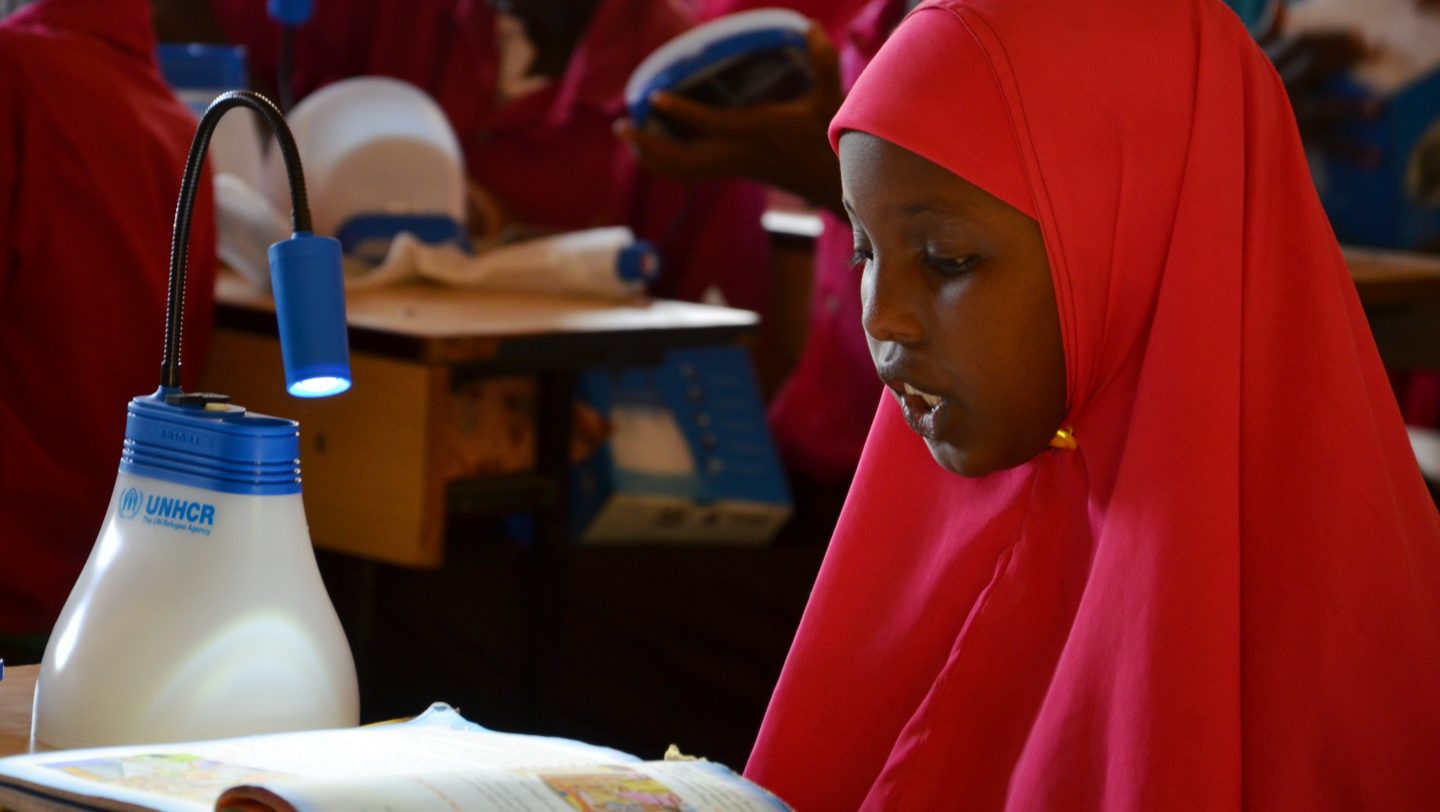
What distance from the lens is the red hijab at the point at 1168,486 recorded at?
31.9 inches

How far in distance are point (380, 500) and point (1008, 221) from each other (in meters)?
1.21

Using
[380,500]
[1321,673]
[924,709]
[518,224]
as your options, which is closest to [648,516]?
[380,500]

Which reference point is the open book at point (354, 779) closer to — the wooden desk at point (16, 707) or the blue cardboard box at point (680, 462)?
the wooden desk at point (16, 707)

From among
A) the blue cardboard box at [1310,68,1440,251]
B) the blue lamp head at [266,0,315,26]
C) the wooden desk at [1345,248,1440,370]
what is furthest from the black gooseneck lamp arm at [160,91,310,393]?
the blue cardboard box at [1310,68,1440,251]

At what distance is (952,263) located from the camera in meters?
0.88

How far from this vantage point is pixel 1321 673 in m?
0.81

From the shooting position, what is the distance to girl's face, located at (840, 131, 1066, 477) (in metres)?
0.87

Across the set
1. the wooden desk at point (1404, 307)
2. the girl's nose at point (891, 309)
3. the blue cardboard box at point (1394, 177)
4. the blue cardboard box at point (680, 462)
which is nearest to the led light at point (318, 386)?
the girl's nose at point (891, 309)

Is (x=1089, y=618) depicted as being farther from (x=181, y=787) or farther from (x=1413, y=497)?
(x=181, y=787)

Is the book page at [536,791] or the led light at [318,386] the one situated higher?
the led light at [318,386]

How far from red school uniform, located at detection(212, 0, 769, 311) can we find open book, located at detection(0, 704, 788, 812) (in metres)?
2.22

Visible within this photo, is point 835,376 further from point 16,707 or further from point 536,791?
point 536,791

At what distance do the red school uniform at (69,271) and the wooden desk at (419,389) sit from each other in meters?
0.19

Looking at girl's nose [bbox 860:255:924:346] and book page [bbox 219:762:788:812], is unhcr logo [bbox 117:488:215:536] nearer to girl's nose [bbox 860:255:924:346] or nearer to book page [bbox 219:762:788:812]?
book page [bbox 219:762:788:812]
